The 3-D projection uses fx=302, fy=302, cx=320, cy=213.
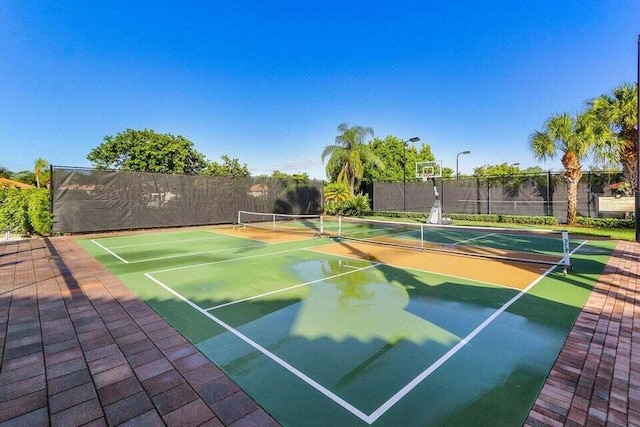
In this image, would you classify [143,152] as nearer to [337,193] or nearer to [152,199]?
[152,199]

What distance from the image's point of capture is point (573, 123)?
40.4 ft

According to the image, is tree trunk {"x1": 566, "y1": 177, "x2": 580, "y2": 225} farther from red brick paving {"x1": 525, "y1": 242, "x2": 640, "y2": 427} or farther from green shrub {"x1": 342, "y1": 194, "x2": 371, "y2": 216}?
red brick paving {"x1": 525, "y1": 242, "x2": 640, "y2": 427}

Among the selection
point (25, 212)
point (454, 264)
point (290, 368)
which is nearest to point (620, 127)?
point (454, 264)

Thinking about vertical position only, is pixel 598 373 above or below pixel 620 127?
below

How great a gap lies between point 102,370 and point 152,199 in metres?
12.0

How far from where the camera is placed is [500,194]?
635 inches

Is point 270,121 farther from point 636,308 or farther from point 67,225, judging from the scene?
point 636,308

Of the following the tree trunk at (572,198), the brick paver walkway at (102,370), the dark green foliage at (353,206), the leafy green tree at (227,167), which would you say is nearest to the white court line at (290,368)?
the brick paver walkway at (102,370)

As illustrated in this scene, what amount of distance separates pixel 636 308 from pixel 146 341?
599cm

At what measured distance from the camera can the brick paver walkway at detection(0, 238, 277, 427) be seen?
2121 millimetres

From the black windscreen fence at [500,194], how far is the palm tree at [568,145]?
1.13 meters

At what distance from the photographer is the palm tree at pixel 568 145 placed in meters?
12.2

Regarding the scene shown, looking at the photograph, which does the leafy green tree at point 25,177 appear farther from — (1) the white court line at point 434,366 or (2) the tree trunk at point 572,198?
(2) the tree trunk at point 572,198

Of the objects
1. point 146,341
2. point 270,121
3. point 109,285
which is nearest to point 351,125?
point 270,121
